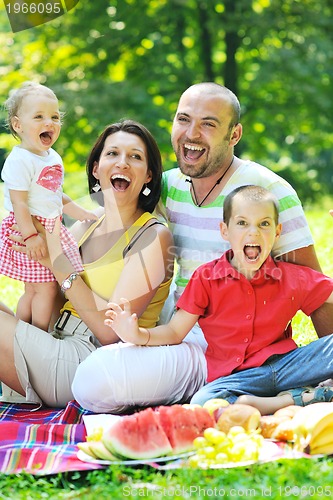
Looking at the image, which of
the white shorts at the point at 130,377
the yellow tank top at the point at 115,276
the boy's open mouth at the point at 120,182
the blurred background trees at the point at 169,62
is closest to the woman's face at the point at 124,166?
the boy's open mouth at the point at 120,182

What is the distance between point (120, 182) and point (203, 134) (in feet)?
1.72

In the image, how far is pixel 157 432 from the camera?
3326 millimetres

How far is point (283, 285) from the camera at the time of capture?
403cm

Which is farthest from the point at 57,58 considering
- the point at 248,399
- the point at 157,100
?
the point at 248,399

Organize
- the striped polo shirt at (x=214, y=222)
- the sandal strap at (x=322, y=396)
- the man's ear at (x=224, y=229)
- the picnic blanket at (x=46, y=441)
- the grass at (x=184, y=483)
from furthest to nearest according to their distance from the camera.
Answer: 1. the striped polo shirt at (x=214, y=222)
2. the man's ear at (x=224, y=229)
3. the sandal strap at (x=322, y=396)
4. the picnic blanket at (x=46, y=441)
5. the grass at (x=184, y=483)

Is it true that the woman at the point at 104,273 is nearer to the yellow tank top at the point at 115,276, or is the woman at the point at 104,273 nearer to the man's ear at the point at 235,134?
the yellow tank top at the point at 115,276

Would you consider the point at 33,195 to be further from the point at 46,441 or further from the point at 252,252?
the point at 46,441

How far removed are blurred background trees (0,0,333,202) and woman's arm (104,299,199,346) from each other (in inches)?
402

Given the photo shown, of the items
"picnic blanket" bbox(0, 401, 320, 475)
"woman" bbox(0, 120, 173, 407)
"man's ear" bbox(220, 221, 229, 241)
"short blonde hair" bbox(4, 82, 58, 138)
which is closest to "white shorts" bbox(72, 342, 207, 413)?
"picnic blanket" bbox(0, 401, 320, 475)

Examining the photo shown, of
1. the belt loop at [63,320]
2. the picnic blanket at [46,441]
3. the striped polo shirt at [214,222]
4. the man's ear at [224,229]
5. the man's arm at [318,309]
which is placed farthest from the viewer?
the belt loop at [63,320]

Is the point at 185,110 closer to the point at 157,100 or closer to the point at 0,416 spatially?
the point at 0,416

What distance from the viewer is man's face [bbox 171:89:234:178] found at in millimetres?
4375

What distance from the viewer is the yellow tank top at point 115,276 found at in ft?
14.0

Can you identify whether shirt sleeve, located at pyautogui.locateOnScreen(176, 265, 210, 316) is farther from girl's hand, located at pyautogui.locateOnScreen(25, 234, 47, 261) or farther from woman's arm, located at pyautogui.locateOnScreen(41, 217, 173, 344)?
girl's hand, located at pyautogui.locateOnScreen(25, 234, 47, 261)
